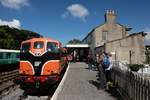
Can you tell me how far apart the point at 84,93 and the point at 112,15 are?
43.8 m

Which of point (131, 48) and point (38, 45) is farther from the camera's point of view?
point (131, 48)

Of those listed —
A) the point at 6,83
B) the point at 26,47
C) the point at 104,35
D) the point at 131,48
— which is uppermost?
the point at 104,35

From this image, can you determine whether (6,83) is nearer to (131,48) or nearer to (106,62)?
(106,62)

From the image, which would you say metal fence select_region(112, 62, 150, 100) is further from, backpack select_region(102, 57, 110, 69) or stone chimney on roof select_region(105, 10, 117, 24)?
stone chimney on roof select_region(105, 10, 117, 24)

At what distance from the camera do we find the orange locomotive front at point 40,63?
57.6 feet

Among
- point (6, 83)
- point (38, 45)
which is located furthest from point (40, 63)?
point (6, 83)

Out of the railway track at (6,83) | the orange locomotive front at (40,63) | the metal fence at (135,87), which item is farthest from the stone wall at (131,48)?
the metal fence at (135,87)

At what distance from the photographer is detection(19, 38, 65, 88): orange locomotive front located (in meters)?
17.6

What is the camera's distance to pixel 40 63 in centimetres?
1783

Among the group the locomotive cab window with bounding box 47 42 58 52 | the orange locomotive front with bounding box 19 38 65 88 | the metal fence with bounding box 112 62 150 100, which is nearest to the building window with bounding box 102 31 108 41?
the orange locomotive front with bounding box 19 38 65 88

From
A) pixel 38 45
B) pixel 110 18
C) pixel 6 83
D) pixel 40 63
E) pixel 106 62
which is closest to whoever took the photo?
pixel 106 62

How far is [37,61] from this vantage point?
17.9 metres

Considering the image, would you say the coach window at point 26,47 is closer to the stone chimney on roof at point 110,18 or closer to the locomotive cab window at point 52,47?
the locomotive cab window at point 52,47

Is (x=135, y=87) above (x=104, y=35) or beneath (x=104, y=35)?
beneath
